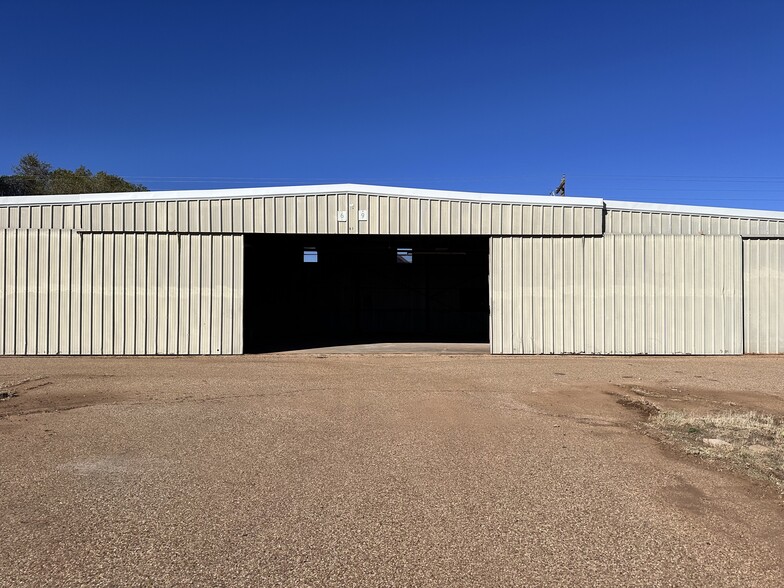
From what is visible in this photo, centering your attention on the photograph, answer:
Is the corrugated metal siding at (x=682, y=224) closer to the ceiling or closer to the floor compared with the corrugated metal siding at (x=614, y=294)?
closer to the ceiling

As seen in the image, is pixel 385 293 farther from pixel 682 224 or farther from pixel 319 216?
pixel 682 224

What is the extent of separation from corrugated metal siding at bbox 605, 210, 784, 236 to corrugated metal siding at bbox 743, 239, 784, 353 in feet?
1.44

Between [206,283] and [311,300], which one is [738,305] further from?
[311,300]

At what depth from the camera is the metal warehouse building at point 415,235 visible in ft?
50.1

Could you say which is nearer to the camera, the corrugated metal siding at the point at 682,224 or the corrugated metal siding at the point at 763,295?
the corrugated metal siding at the point at 682,224

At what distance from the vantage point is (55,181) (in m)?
46.2

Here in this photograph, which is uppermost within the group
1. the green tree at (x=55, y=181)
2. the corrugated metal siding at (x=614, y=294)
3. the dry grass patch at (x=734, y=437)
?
the green tree at (x=55, y=181)

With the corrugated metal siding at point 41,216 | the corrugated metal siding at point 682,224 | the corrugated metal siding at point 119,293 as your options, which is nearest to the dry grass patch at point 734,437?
the corrugated metal siding at point 682,224

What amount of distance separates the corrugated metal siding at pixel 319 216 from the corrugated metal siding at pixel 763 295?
500 centimetres

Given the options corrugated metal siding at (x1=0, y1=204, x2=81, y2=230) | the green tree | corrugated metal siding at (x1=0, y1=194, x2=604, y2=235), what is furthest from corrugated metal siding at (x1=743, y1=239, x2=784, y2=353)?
the green tree

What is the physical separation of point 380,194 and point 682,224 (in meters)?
9.28

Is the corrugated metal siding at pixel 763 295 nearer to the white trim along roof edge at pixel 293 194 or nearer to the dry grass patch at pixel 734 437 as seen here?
the white trim along roof edge at pixel 293 194

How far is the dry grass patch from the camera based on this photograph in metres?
5.45

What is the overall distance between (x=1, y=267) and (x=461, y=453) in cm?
1519
